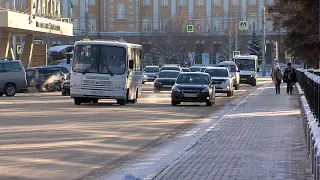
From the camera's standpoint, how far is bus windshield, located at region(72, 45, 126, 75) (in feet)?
106

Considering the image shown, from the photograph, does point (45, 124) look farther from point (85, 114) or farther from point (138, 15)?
point (138, 15)

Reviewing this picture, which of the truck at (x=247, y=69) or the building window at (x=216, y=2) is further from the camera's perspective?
the building window at (x=216, y=2)

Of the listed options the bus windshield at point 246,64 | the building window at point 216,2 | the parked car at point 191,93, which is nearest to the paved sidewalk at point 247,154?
the parked car at point 191,93

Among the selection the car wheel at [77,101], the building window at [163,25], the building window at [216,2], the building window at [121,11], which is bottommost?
the car wheel at [77,101]

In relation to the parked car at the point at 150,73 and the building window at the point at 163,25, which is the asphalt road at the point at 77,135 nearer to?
the parked car at the point at 150,73

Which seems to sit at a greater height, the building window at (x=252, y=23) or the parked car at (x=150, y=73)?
the building window at (x=252, y=23)

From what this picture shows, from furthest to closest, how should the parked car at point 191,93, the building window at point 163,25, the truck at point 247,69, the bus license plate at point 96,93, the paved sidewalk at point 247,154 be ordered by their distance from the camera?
1. the building window at point 163,25
2. the truck at point 247,69
3. the parked car at point 191,93
4. the bus license plate at point 96,93
5. the paved sidewalk at point 247,154

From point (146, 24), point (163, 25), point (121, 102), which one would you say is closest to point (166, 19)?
point (163, 25)

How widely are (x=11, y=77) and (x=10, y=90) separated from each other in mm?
776

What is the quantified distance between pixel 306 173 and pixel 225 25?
84.6 meters

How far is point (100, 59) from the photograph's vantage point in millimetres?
32219

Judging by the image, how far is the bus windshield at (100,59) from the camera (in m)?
32.2

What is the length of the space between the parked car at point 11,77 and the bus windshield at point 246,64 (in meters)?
29.6

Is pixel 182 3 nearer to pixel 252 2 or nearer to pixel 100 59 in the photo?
pixel 252 2
